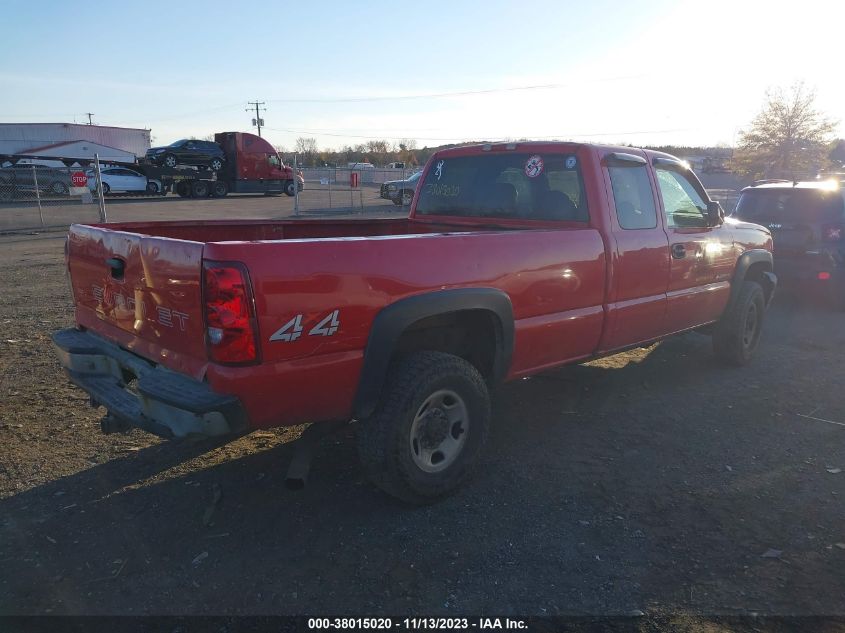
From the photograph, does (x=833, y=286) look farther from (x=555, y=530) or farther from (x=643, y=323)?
(x=555, y=530)

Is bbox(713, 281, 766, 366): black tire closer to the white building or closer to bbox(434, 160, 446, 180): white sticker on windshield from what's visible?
bbox(434, 160, 446, 180): white sticker on windshield

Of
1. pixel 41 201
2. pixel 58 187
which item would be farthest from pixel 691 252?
pixel 58 187

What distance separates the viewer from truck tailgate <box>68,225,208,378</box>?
279cm

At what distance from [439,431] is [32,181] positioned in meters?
33.7

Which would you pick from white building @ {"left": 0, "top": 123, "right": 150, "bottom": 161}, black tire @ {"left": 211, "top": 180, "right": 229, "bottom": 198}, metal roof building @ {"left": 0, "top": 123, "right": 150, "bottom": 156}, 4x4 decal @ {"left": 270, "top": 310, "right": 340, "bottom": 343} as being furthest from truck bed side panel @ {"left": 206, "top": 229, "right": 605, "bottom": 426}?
metal roof building @ {"left": 0, "top": 123, "right": 150, "bottom": 156}

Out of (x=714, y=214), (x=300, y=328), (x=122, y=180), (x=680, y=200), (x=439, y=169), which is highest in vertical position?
(x=439, y=169)

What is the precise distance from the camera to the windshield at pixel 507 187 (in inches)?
175

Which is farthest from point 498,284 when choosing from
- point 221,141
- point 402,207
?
point 221,141

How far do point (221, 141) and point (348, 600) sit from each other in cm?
3255

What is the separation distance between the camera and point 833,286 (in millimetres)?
8406

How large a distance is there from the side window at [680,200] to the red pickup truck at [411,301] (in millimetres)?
19

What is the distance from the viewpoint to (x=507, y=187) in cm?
477

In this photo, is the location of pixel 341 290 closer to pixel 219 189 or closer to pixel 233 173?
pixel 233 173

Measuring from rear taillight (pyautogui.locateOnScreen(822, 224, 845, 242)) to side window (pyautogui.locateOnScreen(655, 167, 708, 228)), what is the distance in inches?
159
